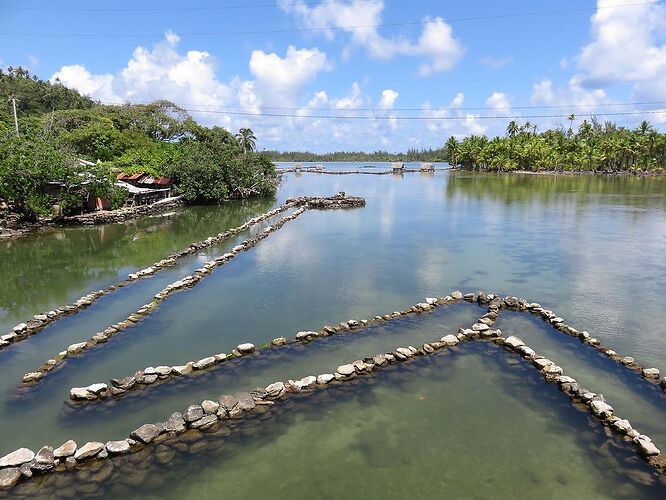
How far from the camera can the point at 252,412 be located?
9414 mm

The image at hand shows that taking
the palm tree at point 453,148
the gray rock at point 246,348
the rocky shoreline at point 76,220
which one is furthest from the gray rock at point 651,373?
the palm tree at point 453,148

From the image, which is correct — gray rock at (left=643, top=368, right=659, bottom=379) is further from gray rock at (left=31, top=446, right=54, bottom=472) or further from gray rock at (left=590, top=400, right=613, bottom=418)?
gray rock at (left=31, top=446, right=54, bottom=472)

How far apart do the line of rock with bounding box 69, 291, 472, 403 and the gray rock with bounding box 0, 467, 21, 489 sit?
2.26 metres

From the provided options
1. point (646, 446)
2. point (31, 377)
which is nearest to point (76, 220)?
point (31, 377)

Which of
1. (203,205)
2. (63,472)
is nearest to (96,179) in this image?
(203,205)

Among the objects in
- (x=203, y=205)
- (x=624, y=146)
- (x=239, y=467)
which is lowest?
(x=239, y=467)

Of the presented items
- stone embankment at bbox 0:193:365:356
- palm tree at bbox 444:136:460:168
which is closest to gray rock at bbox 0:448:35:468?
stone embankment at bbox 0:193:365:356

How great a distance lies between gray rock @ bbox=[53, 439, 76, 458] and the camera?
784 cm

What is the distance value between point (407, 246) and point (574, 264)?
823 centimetres

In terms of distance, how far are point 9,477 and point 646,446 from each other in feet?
36.2

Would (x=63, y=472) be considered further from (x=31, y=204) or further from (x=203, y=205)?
(x=203, y=205)

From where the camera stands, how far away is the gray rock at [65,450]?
25.7 ft

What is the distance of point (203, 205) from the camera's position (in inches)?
1705

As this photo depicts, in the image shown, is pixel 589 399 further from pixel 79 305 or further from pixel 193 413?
pixel 79 305
